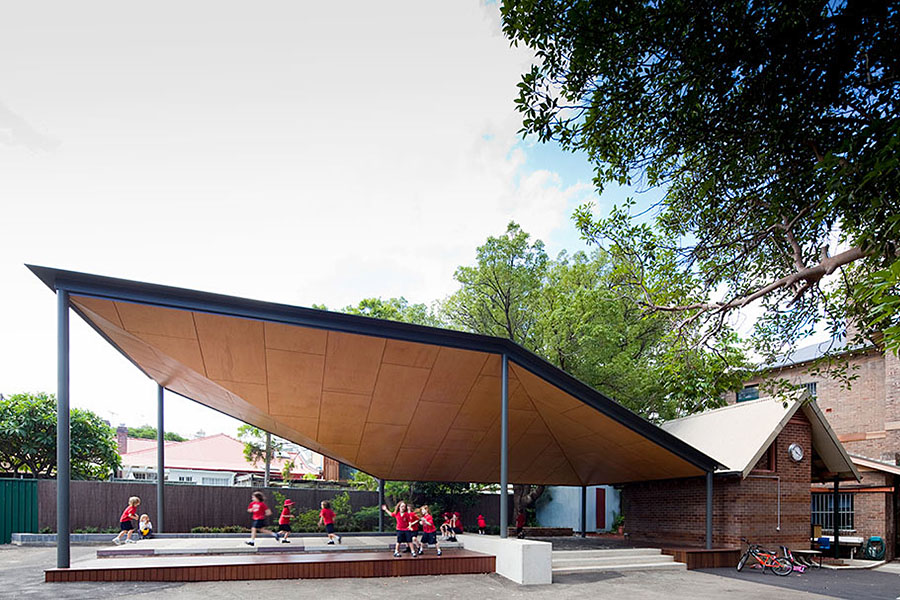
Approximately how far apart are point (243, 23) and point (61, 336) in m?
6.13

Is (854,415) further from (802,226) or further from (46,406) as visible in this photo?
(46,406)

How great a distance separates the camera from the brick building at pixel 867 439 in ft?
59.6

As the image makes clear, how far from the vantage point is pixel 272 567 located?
33.5 feet

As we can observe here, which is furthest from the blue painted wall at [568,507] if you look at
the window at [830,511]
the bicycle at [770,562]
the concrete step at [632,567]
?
the bicycle at [770,562]

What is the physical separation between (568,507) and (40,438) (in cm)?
2186

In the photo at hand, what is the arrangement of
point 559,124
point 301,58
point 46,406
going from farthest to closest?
point 46,406
point 301,58
point 559,124

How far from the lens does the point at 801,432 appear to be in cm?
1603

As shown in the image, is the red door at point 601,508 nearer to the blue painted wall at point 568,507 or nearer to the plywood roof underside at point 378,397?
the blue painted wall at point 568,507

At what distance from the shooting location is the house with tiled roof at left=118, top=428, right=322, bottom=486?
32750mm

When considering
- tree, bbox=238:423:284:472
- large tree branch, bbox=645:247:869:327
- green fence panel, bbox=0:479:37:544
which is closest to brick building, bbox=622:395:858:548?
large tree branch, bbox=645:247:869:327

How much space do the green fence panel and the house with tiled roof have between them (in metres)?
13.4

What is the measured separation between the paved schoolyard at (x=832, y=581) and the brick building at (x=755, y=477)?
144 centimetres

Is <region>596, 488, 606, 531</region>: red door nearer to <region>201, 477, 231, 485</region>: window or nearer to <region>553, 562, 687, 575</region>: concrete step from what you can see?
<region>553, 562, 687, 575</region>: concrete step

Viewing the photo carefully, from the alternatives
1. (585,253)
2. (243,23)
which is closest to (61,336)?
(243,23)
